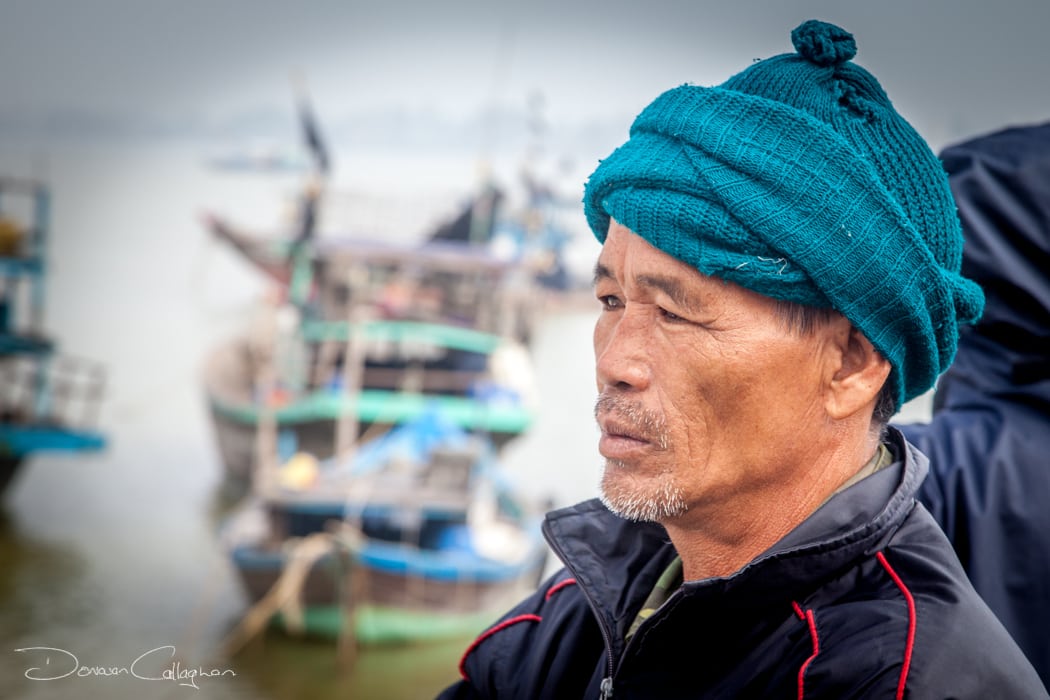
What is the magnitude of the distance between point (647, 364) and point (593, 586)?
0.58 feet

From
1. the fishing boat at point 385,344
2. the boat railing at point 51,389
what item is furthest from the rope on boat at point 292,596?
the boat railing at point 51,389

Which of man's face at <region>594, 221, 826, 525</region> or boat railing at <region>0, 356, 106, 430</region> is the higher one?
man's face at <region>594, 221, 826, 525</region>

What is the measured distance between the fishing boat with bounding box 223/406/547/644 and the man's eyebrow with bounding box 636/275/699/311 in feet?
19.1

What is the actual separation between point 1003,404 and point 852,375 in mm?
404

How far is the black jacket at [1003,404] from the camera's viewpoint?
2.71 feet

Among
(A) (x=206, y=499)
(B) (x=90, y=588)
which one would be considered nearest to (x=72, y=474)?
(A) (x=206, y=499)

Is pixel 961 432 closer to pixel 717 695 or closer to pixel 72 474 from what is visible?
pixel 717 695

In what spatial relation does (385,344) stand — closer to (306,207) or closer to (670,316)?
(306,207)

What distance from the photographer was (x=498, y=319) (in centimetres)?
1029

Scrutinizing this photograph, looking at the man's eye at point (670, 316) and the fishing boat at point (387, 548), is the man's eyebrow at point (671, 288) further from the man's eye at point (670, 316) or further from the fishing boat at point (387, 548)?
the fishing boat at point (387, 548)

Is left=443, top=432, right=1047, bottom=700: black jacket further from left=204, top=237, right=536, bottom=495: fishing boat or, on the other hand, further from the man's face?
left=204, top=237, right=536, bottom=495: fishing boat

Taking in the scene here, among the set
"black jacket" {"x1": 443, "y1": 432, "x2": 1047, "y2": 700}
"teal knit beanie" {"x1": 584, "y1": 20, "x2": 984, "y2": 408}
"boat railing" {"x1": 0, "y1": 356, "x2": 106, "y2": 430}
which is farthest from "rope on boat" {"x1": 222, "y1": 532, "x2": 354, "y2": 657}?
"teal knit beanie" {"x1": 584, "y1": 20, "x2": 984, "y2": 408}

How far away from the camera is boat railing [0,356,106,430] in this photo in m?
9.54

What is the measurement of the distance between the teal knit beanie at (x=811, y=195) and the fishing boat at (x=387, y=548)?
585 centimetres
